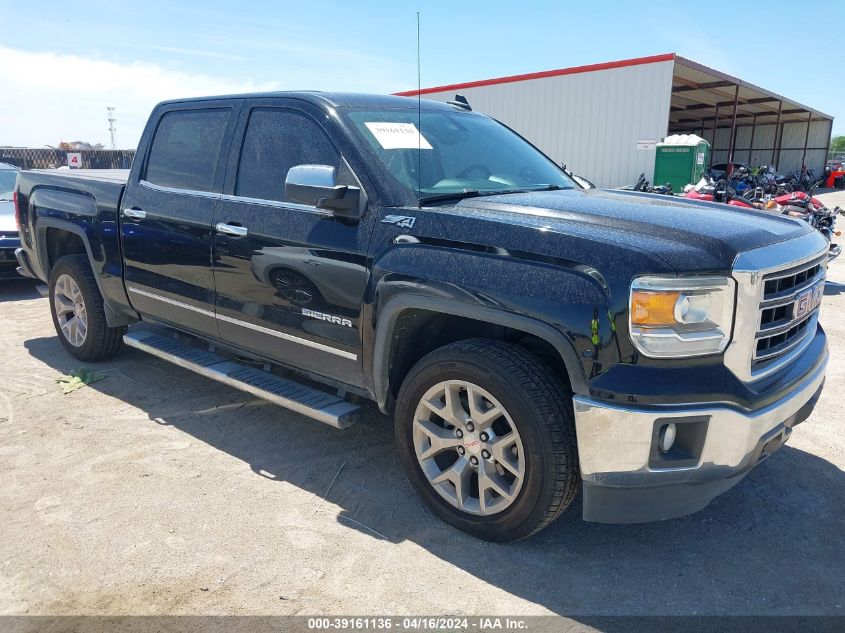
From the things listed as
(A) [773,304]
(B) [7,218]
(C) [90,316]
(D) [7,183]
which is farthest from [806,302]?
(D) [7,183]

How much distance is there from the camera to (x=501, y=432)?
277 cm

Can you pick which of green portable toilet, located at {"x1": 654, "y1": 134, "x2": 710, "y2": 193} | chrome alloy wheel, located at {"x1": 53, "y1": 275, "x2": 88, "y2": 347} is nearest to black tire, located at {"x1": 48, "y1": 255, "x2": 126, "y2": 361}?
chrome alloy wheel, located at {"x1": 53, "y1": 275, "x2": 88, "y2": 347}

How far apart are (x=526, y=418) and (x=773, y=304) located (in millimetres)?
1055

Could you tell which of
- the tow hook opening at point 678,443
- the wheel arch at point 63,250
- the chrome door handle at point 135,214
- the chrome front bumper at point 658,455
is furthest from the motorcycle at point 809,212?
the wheel arch at point 63,250

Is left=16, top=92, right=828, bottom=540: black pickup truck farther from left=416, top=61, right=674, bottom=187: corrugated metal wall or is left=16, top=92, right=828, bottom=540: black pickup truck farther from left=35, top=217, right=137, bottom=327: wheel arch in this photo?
left=416, top=61, right=674, bottom=187: corrugated metal wall

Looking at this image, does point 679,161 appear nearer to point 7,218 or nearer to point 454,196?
point 7,218

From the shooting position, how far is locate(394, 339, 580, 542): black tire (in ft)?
8.23

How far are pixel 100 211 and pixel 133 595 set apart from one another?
2.96 meters

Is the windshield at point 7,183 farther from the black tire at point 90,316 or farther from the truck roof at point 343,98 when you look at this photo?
the truck roof at point 343,98

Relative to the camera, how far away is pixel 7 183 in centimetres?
932

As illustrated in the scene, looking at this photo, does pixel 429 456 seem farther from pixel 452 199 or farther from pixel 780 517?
pixel 780 517

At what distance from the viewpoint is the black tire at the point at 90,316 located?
4898 millimetres

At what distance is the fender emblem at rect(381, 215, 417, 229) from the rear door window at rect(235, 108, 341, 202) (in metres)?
0.46

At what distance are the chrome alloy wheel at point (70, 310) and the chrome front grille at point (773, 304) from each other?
461cm
